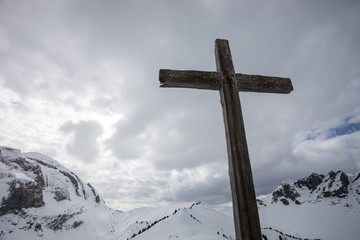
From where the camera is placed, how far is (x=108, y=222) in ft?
527

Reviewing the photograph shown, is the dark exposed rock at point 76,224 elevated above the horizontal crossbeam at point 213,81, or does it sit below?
below

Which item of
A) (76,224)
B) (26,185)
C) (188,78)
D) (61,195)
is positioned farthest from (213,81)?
(61,195)

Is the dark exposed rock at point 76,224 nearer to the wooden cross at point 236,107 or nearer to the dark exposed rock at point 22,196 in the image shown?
the dark exposed rock at point 22,196

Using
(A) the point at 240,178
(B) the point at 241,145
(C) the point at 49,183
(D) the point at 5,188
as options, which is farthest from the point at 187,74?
(C) the point at 49,183

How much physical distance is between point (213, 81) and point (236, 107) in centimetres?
60

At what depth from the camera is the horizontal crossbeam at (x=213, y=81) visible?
10.9ft

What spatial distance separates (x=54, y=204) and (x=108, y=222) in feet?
155

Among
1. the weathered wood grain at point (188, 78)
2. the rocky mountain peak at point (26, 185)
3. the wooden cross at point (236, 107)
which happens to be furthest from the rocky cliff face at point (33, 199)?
the wooden cross at point (236, 107)

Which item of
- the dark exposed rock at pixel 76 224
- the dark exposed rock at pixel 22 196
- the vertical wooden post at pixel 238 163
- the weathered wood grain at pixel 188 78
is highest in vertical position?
the dark exposed rock at pixel 22 196

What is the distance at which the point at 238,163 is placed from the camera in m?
2.78

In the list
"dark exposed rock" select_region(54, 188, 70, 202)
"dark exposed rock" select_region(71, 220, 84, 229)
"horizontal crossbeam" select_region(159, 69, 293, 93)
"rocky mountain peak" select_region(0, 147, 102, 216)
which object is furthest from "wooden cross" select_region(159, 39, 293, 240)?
"dark exposed rock" select_region(54, 188, 70, 202)

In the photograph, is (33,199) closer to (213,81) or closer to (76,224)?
(76,224)

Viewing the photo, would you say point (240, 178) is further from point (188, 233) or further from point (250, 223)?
point (188, 233)

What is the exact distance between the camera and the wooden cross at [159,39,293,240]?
2.58m
